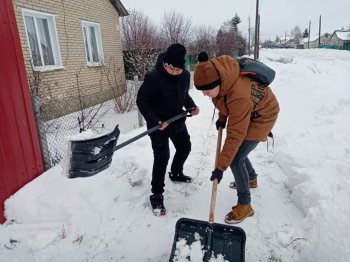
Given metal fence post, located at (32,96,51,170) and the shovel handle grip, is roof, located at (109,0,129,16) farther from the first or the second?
the shovel handle grip

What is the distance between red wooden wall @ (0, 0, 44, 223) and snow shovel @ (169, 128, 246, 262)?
172cm

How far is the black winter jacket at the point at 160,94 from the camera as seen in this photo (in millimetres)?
2678

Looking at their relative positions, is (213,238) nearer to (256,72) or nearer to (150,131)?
(150,131)

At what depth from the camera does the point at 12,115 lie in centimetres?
270

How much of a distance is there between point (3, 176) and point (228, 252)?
2.14 meters

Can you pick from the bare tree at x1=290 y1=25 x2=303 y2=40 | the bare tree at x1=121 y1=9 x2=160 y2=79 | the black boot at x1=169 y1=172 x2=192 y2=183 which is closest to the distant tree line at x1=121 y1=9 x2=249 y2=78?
the bare tree at x1=121 y1=9 x2=160 y2=79

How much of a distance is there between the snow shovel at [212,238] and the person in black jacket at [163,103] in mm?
629

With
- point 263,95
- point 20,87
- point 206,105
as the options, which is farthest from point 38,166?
point 206,105

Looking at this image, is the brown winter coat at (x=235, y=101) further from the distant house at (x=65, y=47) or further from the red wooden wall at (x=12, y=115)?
the distant house at (x=65, y=47)

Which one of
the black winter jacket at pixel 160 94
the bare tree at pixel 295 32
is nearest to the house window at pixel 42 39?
the black winter jacket at pixel 160 94

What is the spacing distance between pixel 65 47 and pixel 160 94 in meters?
6.58

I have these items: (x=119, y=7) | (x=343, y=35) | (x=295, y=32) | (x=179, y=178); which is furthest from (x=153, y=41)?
(x=295, y=32)

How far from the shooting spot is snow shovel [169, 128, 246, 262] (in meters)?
2.12

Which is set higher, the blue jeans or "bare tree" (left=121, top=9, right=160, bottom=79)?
"bare tree" (left=121, top=9, right=160, bottom=79)
